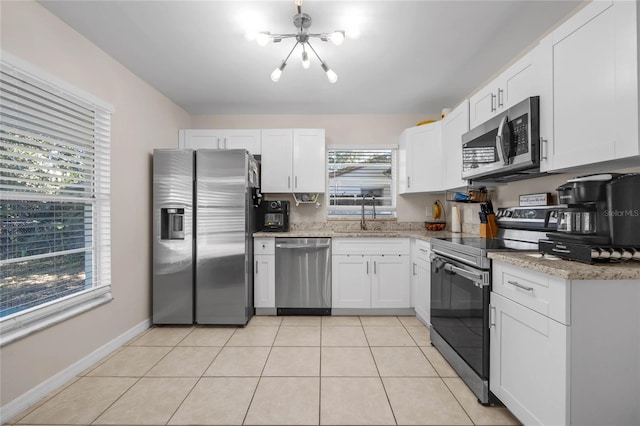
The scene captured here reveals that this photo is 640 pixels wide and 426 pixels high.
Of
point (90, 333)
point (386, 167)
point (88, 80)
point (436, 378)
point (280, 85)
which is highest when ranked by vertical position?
point (280, 85)

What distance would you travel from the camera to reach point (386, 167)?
4004 mm

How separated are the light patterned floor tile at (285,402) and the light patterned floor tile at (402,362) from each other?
55 centimetres

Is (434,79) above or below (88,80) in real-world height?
above

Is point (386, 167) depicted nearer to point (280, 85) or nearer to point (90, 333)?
point (280, 85)

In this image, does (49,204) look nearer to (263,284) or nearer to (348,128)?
(263,284)

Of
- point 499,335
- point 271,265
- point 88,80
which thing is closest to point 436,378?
point 499,335

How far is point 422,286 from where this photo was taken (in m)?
2.97

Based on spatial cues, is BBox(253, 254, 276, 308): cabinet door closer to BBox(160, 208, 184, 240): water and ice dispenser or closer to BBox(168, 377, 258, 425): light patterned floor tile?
BBox(160, 208, 184, 240): water and ice dispenser

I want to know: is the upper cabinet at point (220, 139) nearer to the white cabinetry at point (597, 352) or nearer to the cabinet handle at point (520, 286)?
the cabinet handle at point (520, 286)

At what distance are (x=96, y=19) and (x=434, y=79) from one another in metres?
2.88

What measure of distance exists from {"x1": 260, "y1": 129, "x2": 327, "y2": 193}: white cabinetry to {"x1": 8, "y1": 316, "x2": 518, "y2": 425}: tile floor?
1.73m

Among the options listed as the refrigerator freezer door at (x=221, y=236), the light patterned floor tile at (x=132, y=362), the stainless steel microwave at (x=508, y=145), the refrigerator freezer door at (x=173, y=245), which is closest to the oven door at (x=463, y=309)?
the stainless steel microwave at (x=508, y=145)

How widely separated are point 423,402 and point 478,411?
306 millimetres

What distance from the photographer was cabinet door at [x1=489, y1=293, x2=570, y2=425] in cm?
126
